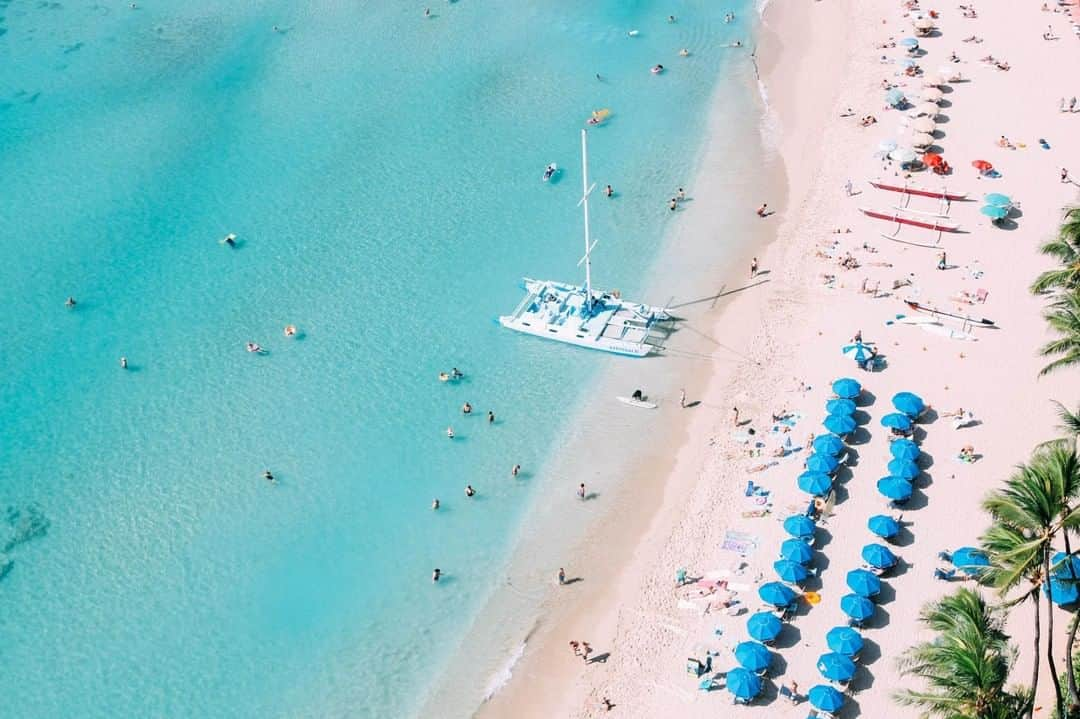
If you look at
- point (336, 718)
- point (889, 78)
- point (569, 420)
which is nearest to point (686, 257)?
point (569, 420)

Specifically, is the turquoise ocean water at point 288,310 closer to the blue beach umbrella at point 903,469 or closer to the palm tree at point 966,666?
the blue beach umbrella at point 903,469

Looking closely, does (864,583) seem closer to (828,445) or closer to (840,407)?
(828,445)

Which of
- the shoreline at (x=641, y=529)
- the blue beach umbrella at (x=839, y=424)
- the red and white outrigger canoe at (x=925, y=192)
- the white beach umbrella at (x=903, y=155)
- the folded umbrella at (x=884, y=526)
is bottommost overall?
the shoreline at (x=641, y=529)

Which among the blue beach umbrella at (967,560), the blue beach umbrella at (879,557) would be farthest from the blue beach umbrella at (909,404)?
the blue beach umbrella at (879,557)

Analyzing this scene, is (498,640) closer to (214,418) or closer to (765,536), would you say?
(765,536)

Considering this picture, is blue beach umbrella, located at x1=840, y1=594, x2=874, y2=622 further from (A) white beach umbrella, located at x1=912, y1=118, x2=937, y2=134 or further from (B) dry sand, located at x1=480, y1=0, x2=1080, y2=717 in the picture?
(A) white beach umbrella, located at x1=912, y1=118, x2=937, y2=134

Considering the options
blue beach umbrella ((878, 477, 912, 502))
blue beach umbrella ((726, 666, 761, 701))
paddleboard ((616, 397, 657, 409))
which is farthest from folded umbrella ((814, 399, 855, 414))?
blue beach umbrella ((726, 666, 761, 701))
